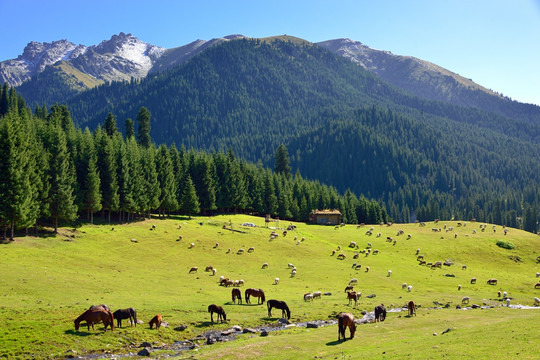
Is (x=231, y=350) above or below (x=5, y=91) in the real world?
below

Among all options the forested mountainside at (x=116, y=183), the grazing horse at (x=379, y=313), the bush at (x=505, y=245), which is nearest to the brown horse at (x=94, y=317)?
the grazing horse at (x=379, y=313)

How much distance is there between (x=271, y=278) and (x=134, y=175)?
43.1m

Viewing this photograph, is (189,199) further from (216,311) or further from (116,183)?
(216,311)

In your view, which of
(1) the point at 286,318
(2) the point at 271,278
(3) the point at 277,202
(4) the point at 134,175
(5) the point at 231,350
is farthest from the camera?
(3) the point at 277,202

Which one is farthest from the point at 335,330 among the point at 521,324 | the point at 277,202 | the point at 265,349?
the point at 277,202

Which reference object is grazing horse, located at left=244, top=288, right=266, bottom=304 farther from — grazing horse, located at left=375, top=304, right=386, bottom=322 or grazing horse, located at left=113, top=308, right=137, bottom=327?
grazing horse, located at left=113, top=308, right=137, bottom=327

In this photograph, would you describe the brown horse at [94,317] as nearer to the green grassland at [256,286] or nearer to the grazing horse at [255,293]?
the green grassland at [256,286]

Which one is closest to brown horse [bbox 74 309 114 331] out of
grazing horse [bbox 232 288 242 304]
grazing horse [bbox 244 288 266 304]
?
grazing horse [bbox 232 288 242 304]

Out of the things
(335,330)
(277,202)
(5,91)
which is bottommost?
(335,330)

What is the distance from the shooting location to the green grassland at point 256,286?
32531 mm

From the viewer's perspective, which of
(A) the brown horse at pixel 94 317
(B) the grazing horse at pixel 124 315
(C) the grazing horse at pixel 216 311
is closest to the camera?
(A) the brown horse at pixel 94 317

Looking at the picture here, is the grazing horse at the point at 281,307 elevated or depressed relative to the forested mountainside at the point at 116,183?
depressed

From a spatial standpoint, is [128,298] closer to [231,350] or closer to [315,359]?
[231,350]

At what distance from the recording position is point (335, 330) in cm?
3984
